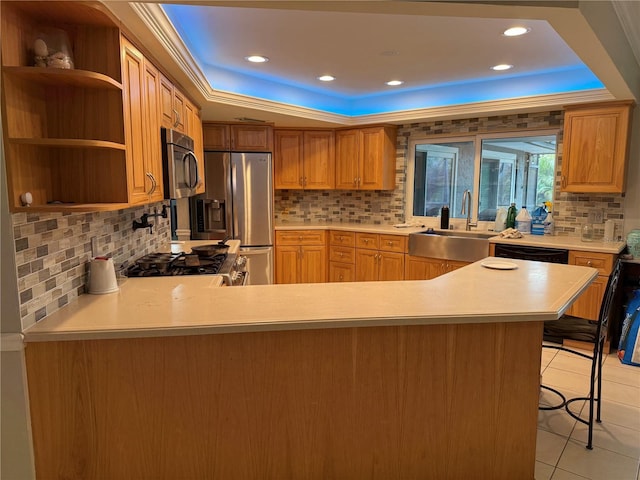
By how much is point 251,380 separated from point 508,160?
3.96 meters

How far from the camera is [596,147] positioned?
145 inches

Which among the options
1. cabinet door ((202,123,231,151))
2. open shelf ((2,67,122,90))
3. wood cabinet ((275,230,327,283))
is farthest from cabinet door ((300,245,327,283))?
open shelf ((2,67,122,90))

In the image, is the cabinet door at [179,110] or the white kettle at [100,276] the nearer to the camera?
the white kettle at [100,276]

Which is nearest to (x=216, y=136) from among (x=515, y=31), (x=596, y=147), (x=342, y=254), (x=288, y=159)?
(x=288, y=159)

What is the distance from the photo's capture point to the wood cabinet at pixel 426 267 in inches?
171

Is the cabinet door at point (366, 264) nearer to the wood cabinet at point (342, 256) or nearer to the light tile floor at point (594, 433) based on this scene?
the wood cabinet at point (342, 256)

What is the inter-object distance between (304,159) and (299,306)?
376cm

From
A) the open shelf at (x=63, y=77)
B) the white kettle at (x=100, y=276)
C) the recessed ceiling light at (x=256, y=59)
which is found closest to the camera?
the open shelf at (x=63, y=77)

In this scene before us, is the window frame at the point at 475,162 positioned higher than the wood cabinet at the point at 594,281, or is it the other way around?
the window frame at the point at 475,162

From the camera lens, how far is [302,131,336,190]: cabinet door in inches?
208

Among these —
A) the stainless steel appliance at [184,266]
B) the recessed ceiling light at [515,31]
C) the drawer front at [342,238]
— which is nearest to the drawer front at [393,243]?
the drawer front at [342,238]

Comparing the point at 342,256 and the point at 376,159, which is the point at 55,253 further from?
the point at 376,159

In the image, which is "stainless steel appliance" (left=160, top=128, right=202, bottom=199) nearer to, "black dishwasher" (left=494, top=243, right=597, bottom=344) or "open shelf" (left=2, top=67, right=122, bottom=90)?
"open shelf" (left=2, top=67, right=122, bottom=90)

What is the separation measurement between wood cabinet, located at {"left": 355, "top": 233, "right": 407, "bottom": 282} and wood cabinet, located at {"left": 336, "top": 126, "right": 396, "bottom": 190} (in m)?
0.70
